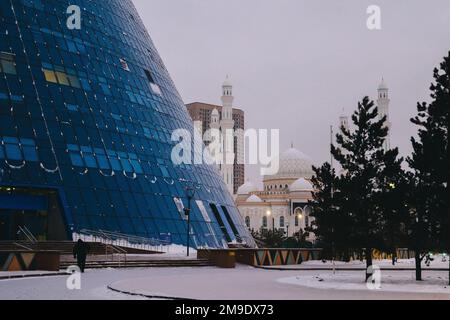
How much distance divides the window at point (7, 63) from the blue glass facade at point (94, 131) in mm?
87

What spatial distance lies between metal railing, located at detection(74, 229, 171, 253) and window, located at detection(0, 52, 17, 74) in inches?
577

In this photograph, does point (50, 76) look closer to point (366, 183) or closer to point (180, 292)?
point (366, 183)

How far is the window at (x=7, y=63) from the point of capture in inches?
2045

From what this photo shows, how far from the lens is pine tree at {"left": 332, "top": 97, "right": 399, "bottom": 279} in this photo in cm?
3606

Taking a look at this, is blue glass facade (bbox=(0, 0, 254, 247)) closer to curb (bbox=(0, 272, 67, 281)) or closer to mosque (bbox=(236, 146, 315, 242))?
curb (bbox=(0, 272, 67, 281))

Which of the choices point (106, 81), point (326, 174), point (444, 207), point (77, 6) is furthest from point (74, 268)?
point (77, 6)

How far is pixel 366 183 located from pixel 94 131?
26295mm

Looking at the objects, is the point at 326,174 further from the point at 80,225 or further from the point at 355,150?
the point at 80,225

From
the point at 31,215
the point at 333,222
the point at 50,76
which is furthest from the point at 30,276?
the point at 50,76

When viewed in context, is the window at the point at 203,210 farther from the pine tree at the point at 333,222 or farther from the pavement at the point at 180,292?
the pavement at the point at 180,292

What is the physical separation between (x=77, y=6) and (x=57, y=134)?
1681cm

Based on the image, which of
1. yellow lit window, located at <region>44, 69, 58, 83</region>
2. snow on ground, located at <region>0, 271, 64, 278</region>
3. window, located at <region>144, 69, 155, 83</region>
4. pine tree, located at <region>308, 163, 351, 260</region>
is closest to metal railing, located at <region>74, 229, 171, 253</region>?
snow on ground, located at <region>0, 271, 64, 278</region>

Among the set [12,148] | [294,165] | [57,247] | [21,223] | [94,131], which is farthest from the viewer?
[294,165]

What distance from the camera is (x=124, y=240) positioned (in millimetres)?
50094
